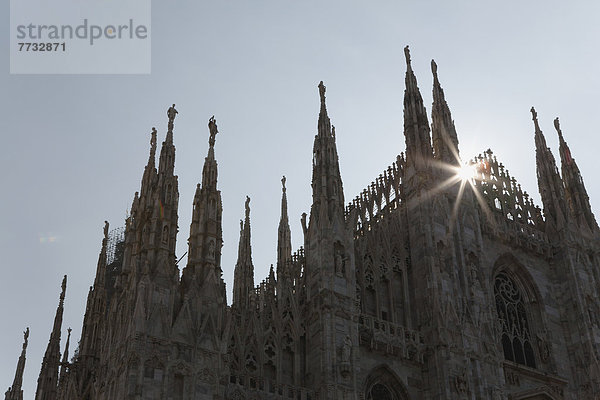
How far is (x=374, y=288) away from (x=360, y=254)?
1.29 metres

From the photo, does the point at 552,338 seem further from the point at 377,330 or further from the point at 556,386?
the point at 377,330

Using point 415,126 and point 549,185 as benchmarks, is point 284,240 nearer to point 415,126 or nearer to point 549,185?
point 415,126

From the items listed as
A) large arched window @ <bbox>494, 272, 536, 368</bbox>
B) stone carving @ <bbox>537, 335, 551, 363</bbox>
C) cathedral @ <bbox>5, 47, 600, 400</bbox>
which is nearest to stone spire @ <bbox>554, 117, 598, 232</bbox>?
cathedral @ <bbox>5, 47, 600, 400</bbox>

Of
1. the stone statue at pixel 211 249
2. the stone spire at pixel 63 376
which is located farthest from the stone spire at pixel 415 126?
the stone spire at pixel 63 376

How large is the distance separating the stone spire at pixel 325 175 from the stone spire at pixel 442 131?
529 cm

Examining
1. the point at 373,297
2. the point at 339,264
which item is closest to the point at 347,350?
the point at 339,264

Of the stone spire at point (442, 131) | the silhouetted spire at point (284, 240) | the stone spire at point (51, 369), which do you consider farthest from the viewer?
the silhouetted spire at point (284, 240)

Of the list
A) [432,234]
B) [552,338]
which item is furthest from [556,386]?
[432,234]

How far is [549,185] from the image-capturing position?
34.6 metres

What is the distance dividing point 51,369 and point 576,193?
79.4ft

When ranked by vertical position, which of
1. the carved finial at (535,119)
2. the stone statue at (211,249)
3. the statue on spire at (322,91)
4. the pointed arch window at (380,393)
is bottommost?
the pointed arch window at (380,393)

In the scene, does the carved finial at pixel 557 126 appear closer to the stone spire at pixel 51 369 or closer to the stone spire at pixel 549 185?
the stone spire at pixel 549 185

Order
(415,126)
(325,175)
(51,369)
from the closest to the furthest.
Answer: (325,175) < (51,369) < (415,126)

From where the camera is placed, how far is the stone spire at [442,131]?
30.5 meters
